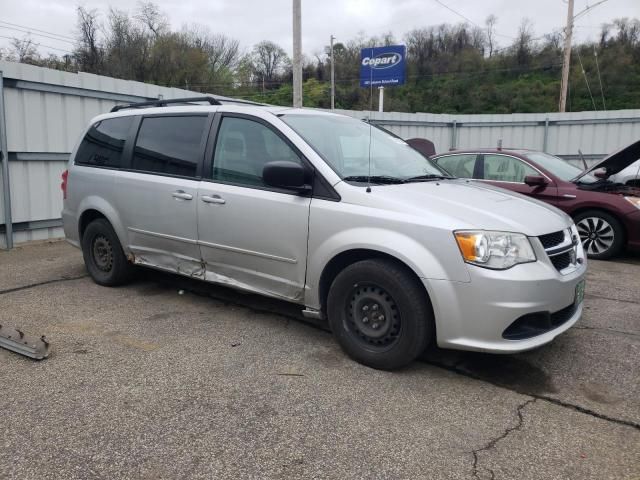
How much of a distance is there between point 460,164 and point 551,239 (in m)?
4.74

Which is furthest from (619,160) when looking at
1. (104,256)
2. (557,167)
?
(104,256)

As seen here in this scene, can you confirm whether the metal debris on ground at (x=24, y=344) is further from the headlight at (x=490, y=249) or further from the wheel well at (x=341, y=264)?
→ the headlight at (x=490, y=249)

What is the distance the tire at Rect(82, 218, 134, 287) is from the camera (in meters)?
5.02

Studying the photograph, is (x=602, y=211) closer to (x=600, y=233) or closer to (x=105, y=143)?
(x=600, y=233)

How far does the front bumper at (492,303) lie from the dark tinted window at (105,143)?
3.44m

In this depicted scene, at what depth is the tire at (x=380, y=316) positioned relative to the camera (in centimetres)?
311

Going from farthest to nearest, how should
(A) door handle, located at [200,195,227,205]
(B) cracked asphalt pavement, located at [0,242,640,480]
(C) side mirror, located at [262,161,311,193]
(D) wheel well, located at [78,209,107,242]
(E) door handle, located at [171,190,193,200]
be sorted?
(D) wheel well, located at [78,209,107,242] → (E) door handle, located at [171,190,193,200] → (A) door handle, located at [200,195,227,205] → (C) side mirror, located at [262,161,311,193] → (B) cracked asphalt pavement, located at [0,242,640,480]

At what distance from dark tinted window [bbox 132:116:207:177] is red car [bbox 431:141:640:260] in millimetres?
3492

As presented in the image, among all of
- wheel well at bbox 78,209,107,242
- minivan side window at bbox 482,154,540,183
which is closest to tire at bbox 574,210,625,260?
minivan side window at bbox 482,154,540,183

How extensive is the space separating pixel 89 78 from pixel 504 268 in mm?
7198

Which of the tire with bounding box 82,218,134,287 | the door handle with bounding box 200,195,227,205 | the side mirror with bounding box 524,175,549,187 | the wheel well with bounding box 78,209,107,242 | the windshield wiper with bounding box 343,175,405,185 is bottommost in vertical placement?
the tire with bounding box 82,218,134,287

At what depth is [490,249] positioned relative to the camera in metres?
2.98

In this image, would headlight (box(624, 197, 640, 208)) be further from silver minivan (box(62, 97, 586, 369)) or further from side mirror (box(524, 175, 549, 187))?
silver minivan (box(62, 97, 586, 369))

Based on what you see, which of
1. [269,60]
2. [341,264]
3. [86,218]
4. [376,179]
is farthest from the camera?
[269,60]
